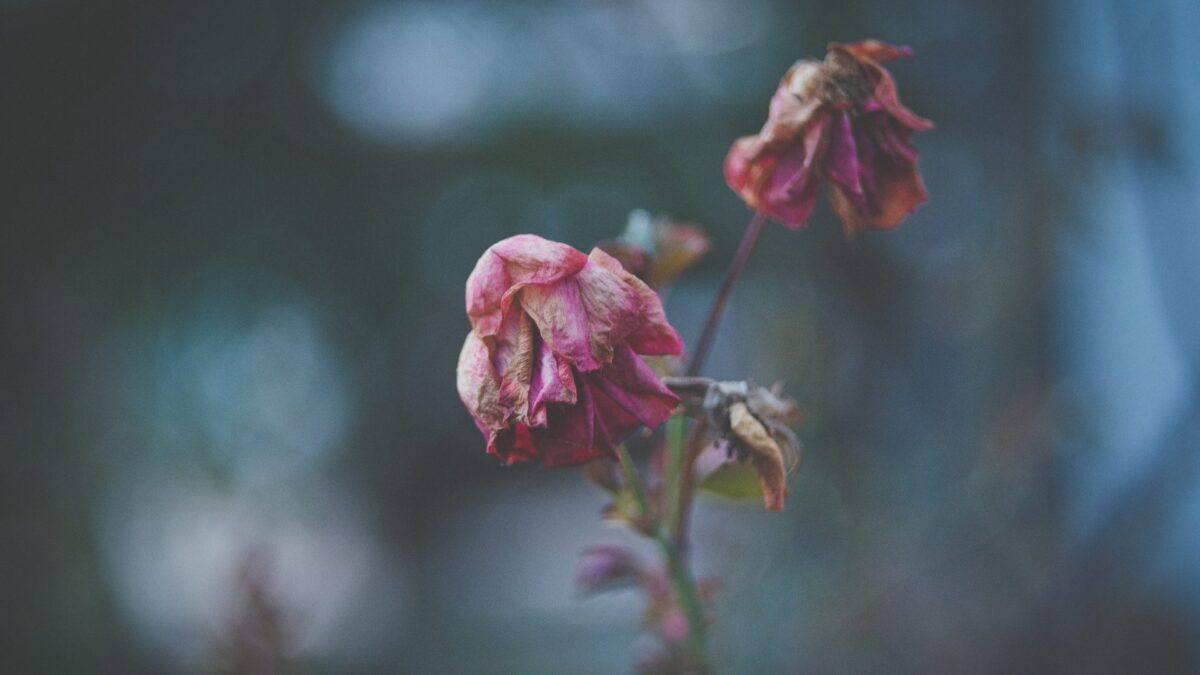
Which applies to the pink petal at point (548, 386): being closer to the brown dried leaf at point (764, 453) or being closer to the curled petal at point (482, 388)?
the curled petal at point (482, 388)

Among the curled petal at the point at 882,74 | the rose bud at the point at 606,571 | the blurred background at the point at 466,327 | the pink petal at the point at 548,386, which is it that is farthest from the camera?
the blurred background at the point at 466,327

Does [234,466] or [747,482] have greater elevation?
[747,482]

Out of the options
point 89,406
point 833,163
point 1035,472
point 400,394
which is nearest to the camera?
point 833,163

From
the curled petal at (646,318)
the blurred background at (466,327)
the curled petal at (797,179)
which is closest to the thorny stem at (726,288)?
the curled petal at (797,179)

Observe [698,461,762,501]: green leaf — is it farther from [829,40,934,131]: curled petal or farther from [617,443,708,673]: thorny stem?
[829,40,934,131]: curled petal

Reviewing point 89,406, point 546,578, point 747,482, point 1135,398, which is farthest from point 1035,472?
point 89,406

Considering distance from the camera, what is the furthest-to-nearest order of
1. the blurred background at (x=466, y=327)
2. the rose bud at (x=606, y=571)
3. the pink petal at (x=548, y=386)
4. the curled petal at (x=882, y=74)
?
the blurred background at (x=466, y=327) → the rose bud at (x=606, y=571) → the curled petal at (x=882, y=74) → the pink petal at (x=548, y=386)

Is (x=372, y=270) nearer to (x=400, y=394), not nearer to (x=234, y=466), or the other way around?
(x=400, y=394)

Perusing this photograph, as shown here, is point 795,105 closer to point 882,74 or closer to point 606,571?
point 882,74
